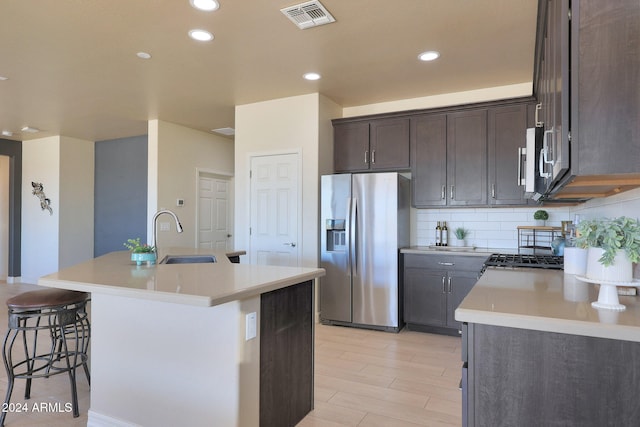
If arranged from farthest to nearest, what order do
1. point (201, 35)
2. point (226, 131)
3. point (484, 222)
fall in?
point (226, 131) < point (484, 222) < point (201, 35)

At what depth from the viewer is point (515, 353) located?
1.35m

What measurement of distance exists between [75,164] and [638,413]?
8.33m

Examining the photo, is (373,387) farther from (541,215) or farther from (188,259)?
(541,215)

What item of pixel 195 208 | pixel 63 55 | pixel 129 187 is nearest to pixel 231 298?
pixel 63 55

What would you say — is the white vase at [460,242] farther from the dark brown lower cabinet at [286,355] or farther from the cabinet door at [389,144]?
the dark brown lower cabinet at [286,355]

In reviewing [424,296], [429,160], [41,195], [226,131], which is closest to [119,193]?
[41,195]

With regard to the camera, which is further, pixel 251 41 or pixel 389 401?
pixel 251 41

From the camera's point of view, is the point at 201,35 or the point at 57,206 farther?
the point at 57,206

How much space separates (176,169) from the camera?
19.8 feet

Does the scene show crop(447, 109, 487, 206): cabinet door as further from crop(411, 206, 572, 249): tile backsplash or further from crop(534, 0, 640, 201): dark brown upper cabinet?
crop(534, 0, 640, 201): dark brown upper cabinet

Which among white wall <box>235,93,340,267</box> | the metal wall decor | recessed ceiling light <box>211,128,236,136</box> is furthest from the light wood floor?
recessed ceiling light <box>211,128,236,136</box>

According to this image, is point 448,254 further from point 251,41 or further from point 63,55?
point 63,55

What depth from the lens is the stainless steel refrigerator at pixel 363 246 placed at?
4184mm

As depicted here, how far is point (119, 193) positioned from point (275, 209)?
3.87 m
